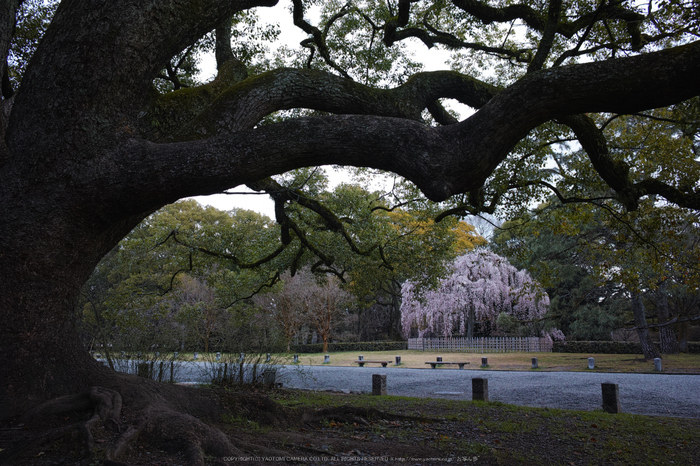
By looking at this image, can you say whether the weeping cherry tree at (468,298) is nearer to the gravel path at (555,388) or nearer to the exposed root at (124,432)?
the gravel path at (555,388)

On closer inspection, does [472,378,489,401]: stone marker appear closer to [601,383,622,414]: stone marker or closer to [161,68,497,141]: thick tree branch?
[601,383,622,414]: stone marker

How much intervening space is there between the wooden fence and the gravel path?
12795 mm

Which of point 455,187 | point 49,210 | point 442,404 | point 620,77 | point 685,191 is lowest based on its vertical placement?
point 442,404

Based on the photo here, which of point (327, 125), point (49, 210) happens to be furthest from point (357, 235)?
point (49, 210)

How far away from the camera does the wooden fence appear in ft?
95.0

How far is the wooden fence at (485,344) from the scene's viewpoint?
95.0ft

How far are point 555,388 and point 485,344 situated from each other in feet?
62.0

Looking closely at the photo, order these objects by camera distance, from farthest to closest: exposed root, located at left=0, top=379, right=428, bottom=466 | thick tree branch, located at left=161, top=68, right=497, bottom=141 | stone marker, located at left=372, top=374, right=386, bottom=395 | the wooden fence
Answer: the wooden fence
stone marker, located at left=372, top=374, right=386, bottom=395
thick tree branch, located at left=161, top=68, right=497, bottom=141
exposed root, located at left=0, top=379, right=428, bottom=466

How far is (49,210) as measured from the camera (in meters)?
3.88

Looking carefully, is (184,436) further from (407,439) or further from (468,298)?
(468,298)

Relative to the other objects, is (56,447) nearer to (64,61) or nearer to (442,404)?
(64,61)

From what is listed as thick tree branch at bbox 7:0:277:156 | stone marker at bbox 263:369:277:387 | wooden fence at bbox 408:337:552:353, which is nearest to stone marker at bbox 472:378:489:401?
stone marker at bbox 263:369:277:387

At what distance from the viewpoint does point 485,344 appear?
30.8m

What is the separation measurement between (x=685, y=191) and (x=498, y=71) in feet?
18.4
